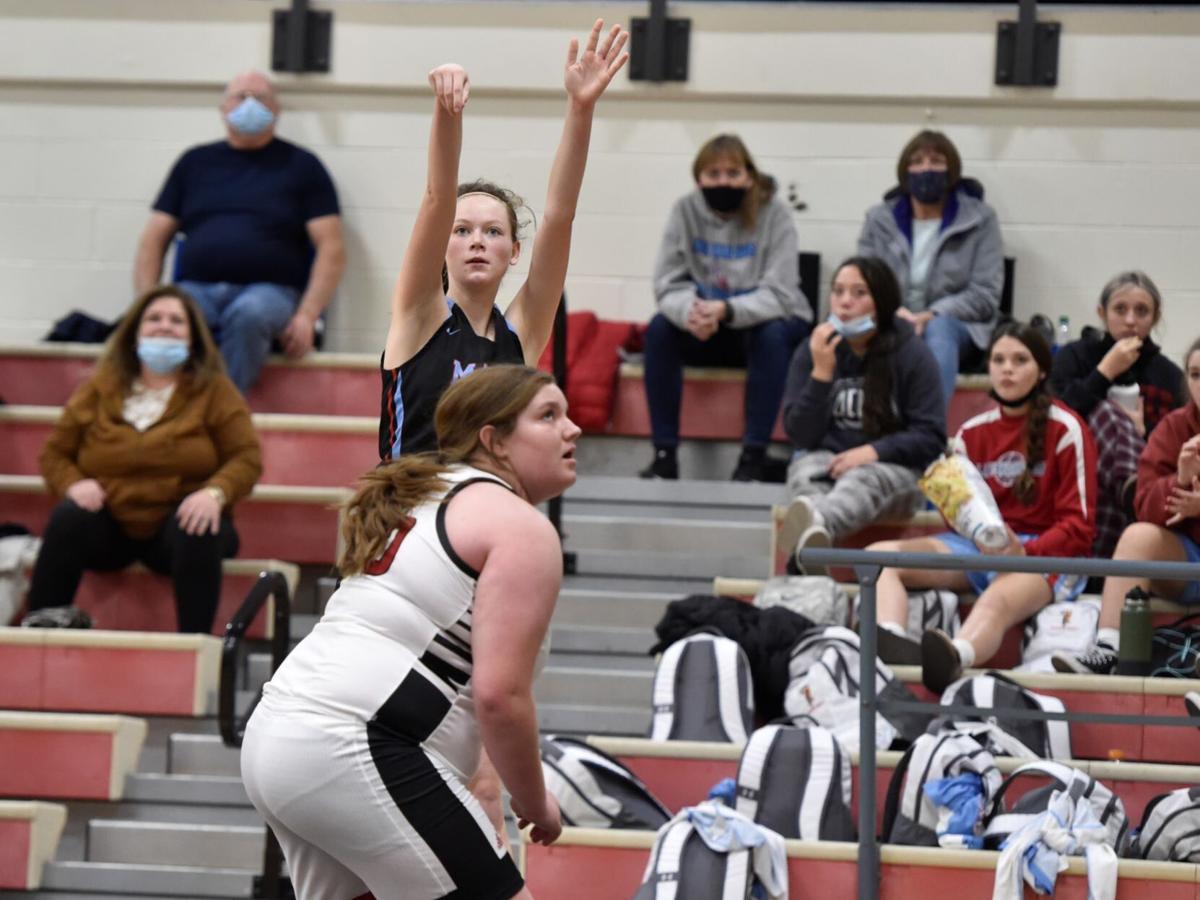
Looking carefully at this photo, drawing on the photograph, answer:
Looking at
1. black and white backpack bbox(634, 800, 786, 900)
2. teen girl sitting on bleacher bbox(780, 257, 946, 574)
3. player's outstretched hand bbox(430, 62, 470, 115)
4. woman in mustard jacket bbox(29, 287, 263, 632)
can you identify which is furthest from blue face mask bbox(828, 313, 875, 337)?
player's outstretched hand bbox(430, 62, 470, 115)

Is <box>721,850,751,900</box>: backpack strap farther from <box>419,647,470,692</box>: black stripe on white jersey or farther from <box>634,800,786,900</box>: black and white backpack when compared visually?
<box>419,647,470,692</box>: black stripe on white jersey

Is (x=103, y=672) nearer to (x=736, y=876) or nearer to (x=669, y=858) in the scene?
(x=669, y=858)

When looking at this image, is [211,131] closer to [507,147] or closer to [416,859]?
[507,147]

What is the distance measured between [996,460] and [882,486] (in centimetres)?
34

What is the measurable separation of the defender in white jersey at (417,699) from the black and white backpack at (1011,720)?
2.33 meters

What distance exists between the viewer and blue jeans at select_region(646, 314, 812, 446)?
6.48 meters

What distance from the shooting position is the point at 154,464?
19.0 ft

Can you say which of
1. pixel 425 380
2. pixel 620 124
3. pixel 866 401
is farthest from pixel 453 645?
pixel 620 124

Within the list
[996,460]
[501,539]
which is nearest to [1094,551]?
[996,460]

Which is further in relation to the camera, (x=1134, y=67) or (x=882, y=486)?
(x=1134, y=67)

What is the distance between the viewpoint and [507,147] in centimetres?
763

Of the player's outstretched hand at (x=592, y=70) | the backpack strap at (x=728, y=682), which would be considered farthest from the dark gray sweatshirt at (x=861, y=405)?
the player's outstretched hand at (x=592, y=70)

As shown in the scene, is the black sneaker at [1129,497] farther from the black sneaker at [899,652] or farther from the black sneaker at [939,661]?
the black sneaker at [939,661]

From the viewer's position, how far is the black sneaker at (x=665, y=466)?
257 inches
